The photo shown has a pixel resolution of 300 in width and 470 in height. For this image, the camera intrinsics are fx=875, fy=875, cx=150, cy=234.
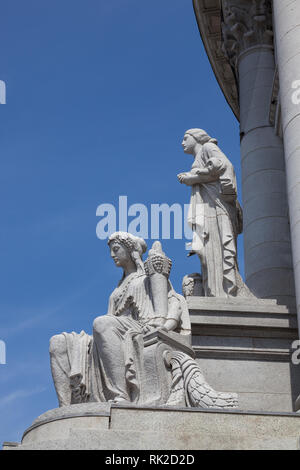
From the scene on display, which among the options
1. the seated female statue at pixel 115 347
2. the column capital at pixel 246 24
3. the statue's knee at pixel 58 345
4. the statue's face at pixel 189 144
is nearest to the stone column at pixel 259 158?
the column capital at pixel 246 24

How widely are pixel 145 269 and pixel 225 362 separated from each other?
297 centimetres

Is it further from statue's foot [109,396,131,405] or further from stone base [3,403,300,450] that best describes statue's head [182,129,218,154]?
stone base [3,403,300,450]

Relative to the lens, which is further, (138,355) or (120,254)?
(120,254)

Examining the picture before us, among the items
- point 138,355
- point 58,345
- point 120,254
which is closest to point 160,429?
point 138,355

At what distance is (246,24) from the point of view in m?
25.2

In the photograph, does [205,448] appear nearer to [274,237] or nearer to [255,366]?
[255,366]

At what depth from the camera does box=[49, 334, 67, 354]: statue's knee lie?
13875 mm

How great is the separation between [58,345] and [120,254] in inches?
85.4

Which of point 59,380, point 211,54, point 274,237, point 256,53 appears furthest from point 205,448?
point 211,54

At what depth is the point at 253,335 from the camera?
16938 millimetres

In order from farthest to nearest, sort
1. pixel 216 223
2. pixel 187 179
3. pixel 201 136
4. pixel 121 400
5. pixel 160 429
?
pixel 201 136 < pixel 187 179 < pixel 216 223 < pixel 121 400 < pixel 160 429

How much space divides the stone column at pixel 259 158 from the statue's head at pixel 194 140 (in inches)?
163

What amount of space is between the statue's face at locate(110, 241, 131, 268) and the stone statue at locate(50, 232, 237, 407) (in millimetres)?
693

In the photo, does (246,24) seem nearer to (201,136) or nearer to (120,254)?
(201,136)
